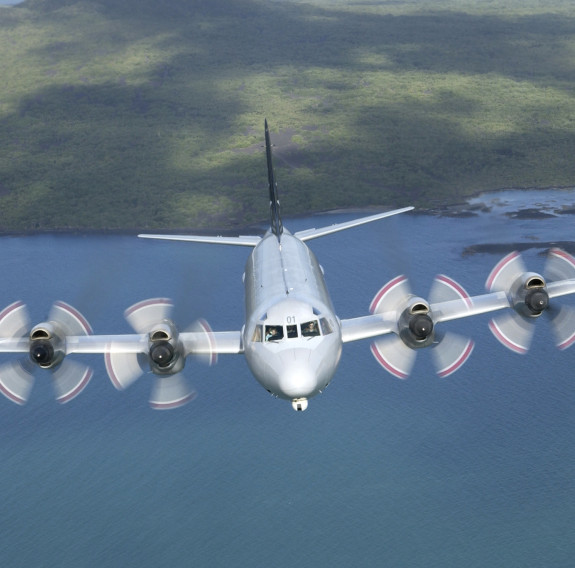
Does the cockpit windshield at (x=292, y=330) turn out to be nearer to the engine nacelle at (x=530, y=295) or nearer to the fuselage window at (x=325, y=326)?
the fuselage window at (x=325, y=326)

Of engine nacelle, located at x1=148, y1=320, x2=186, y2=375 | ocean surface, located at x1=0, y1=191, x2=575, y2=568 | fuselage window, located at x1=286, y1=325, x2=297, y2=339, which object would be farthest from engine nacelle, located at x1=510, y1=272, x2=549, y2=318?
ocean surface, located at x1=0, y1=191, x2=575, y2=568

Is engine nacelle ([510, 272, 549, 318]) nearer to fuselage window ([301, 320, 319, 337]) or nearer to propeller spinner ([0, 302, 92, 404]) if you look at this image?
fuselage window ([301, 320, 319, 337])

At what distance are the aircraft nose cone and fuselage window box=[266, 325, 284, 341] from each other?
265cm

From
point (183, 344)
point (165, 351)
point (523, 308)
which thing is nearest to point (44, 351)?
point (165, 351)

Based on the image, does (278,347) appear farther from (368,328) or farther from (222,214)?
(222,214)

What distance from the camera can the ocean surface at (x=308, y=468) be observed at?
85.9 metres

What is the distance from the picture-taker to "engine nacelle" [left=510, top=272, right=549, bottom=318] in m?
62.1

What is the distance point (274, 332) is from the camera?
51.1m

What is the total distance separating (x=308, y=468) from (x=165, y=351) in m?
41.5

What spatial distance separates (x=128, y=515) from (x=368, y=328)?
43.0 m

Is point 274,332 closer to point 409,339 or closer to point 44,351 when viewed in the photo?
point 409,339

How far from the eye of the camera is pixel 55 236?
168 metres

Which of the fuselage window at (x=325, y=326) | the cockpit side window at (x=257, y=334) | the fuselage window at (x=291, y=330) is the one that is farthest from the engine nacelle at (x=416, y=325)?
the cockpit side window at (x=257, y=334)

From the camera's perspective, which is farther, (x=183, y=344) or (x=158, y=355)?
(x=183, y=344)
